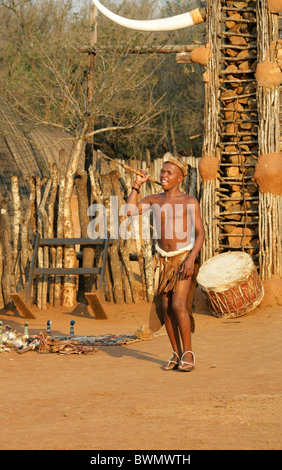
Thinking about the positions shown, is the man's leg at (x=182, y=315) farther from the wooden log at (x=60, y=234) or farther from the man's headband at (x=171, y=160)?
the wooden log at (x=60, y=234)

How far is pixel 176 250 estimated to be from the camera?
255 inches

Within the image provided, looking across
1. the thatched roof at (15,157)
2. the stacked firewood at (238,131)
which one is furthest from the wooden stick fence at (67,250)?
the thatched roof at (15,157)

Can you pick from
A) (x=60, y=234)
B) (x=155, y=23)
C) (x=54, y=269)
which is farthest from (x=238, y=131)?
(x=54, y=269)

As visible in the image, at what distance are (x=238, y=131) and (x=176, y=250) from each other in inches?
201

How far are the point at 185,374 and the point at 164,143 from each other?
745 inches

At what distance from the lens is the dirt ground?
411cm

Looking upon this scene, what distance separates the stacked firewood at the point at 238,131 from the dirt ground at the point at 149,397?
238 centimetres

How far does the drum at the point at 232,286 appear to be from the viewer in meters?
9.55

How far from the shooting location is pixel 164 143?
24719 millimetres

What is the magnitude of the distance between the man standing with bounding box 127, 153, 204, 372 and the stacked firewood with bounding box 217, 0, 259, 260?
4354 mm

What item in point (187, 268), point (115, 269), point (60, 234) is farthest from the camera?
point (60, 234)

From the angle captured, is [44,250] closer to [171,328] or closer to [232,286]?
[232,286]
